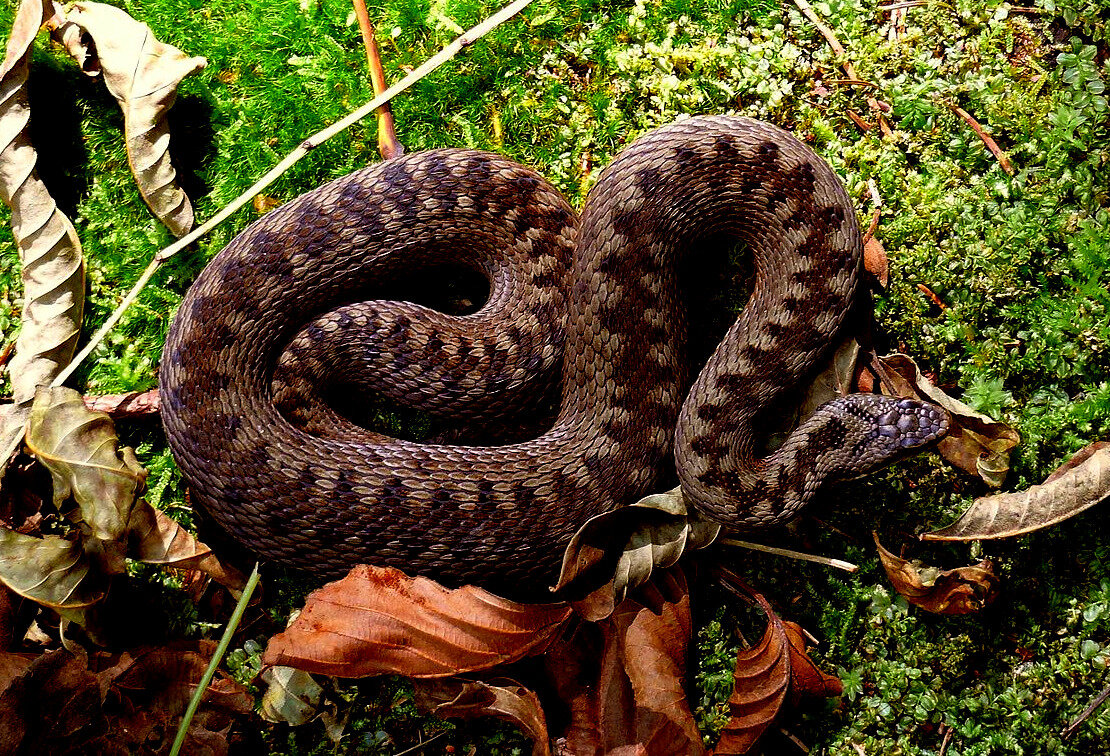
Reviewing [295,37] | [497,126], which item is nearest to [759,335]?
[497,126]

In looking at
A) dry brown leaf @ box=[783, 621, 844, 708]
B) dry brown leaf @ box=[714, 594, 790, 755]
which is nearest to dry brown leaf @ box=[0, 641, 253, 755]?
dry brown leaf @ box=[714, 594, 790, 755]

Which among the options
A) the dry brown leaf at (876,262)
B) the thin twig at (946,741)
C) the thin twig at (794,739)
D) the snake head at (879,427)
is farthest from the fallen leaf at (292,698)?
the dry brown leaf at (876,262)

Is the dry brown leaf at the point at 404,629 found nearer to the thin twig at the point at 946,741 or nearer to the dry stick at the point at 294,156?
the dry stick at the point at 294,156

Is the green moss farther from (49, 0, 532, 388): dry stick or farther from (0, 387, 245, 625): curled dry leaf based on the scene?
(0, 387, 245, 625): curled dry leaf

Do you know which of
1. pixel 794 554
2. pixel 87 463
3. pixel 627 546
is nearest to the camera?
pixel 87 463

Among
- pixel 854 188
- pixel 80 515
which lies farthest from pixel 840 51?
pixel 80 515

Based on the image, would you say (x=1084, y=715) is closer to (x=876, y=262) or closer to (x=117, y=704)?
(x=876, y=262)

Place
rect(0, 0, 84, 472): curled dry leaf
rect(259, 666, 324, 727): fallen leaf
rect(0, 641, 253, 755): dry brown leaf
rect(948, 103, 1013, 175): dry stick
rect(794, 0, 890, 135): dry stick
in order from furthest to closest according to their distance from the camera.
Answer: rect(794, 0, 890, 135): dry stick
rect(948, 103, 1013, 175): dry stick
rect(0, 0, 84, 472): curled dry leaf
rect(259, 666, 324, 727): fallen leaf
rect(0, 641, 253, 755): dry brown leaf
